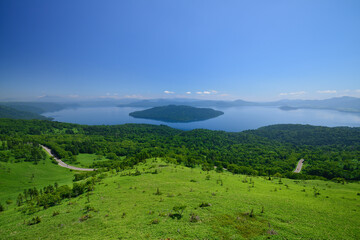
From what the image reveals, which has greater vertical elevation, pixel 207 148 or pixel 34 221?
pixel 34 221

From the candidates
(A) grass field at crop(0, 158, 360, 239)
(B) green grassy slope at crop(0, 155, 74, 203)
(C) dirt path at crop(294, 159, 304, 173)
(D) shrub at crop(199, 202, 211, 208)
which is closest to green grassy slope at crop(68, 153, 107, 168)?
(B) green grassy slope at crop(0, 155, 74, 203)

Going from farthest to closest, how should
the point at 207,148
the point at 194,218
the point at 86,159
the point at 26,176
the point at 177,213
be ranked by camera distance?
the point at 207,148, the point at 86,159, the point at 26,176, the point at 177,213, the point at 194,218

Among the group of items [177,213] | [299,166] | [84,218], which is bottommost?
[299,166]

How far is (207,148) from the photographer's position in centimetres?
12175

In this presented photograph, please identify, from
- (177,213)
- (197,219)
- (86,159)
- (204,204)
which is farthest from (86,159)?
(197,219)

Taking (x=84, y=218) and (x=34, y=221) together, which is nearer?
(x=84, y=218)

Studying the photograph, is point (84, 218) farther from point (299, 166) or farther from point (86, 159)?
point (299, 166)

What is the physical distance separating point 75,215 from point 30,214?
10817mm

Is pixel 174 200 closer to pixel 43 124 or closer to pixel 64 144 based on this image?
pixel 64 144

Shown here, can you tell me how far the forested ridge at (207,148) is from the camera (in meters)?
66.9

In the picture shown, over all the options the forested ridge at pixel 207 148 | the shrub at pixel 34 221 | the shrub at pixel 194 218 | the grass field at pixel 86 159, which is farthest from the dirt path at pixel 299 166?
the grass field at pixel 86 159

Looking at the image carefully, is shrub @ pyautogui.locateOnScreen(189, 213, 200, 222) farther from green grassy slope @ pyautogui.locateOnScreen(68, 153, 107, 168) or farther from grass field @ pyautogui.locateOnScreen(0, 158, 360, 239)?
green grassy slope @ pyautogui.locateOnScreen(68, 153, 107, 168)

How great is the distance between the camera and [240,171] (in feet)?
188

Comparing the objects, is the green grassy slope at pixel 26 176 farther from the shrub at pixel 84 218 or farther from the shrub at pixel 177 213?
the shrub at pixel 177 213
